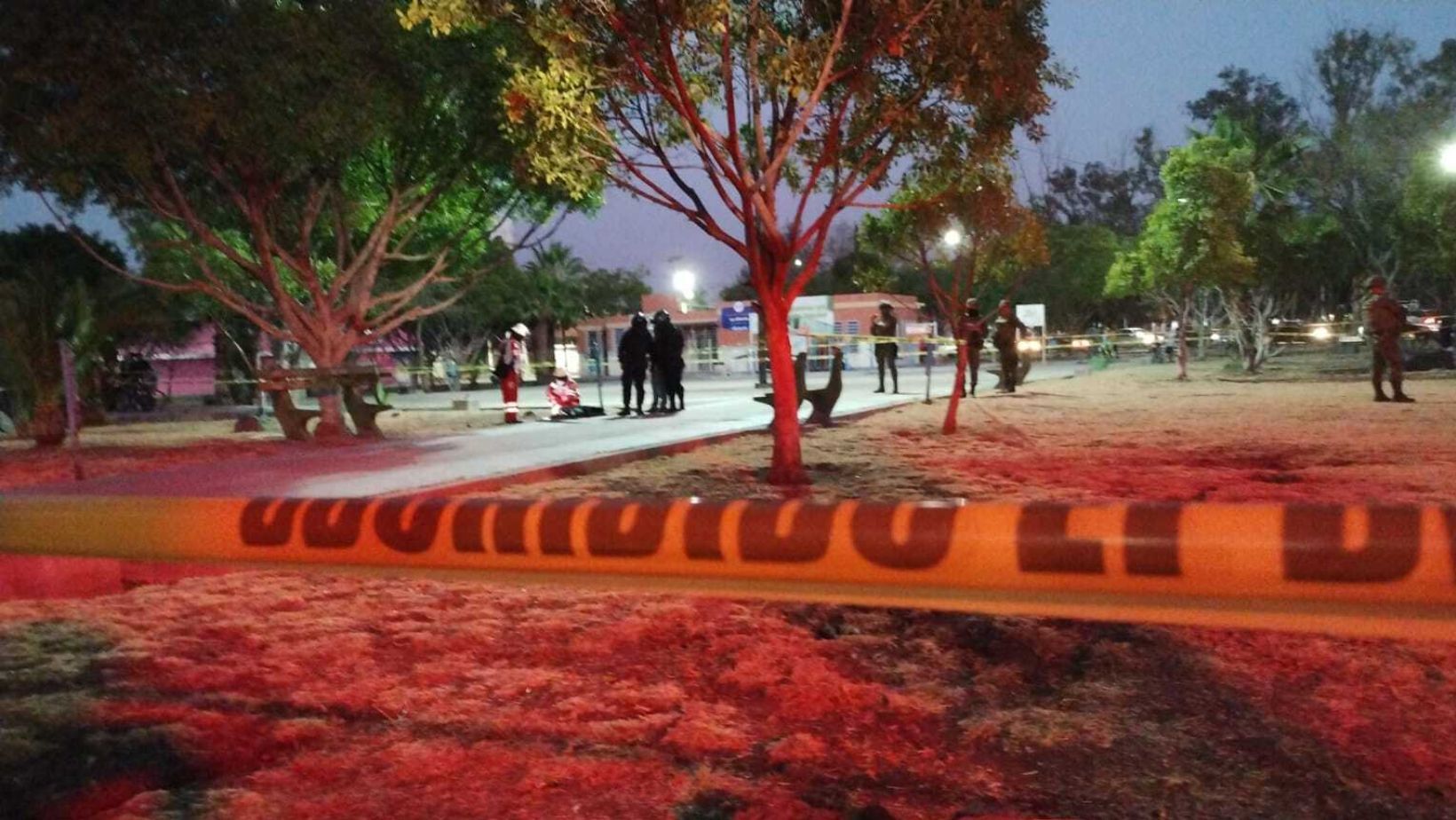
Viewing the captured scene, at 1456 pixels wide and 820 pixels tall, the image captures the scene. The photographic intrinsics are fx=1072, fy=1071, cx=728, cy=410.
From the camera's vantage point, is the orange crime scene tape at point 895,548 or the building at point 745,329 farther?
the building at point 745,329

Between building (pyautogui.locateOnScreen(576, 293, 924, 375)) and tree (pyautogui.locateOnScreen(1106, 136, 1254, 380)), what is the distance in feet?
25.5

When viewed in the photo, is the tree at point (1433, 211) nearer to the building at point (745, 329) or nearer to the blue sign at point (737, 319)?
the building at point (745, 329)

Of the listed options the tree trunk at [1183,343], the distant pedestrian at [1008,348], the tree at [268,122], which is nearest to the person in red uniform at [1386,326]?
the distant pedestrian at [1008,348]

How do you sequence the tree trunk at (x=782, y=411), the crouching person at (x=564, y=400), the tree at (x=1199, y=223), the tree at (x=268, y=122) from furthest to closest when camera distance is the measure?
the tree at (x=1199, y=223) → the crouching person at (x=564, y=400) → the tree at (x=268, y=122) → the tree trunk at (x=782, y=411)

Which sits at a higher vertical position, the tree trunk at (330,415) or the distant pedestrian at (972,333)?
the distant pedestrian at (972,333)

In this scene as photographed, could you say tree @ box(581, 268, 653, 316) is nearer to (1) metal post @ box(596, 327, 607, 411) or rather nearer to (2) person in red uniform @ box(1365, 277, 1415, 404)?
(1) metal post @ box(596, 327, 607, 411)

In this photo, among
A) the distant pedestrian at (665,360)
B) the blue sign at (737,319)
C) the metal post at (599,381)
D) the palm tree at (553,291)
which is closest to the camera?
the distant pedestrian at (665,360)

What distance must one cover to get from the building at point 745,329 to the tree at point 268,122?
1394cm

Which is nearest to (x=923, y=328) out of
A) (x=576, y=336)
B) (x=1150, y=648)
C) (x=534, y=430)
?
(x=576, y=336)

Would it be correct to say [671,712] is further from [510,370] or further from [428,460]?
[510,370]

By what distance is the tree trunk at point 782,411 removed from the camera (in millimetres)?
9008

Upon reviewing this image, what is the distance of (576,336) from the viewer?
53938mm

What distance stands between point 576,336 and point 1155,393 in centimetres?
3766

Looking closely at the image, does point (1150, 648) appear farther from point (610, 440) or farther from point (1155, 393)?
point (1155, 393)
